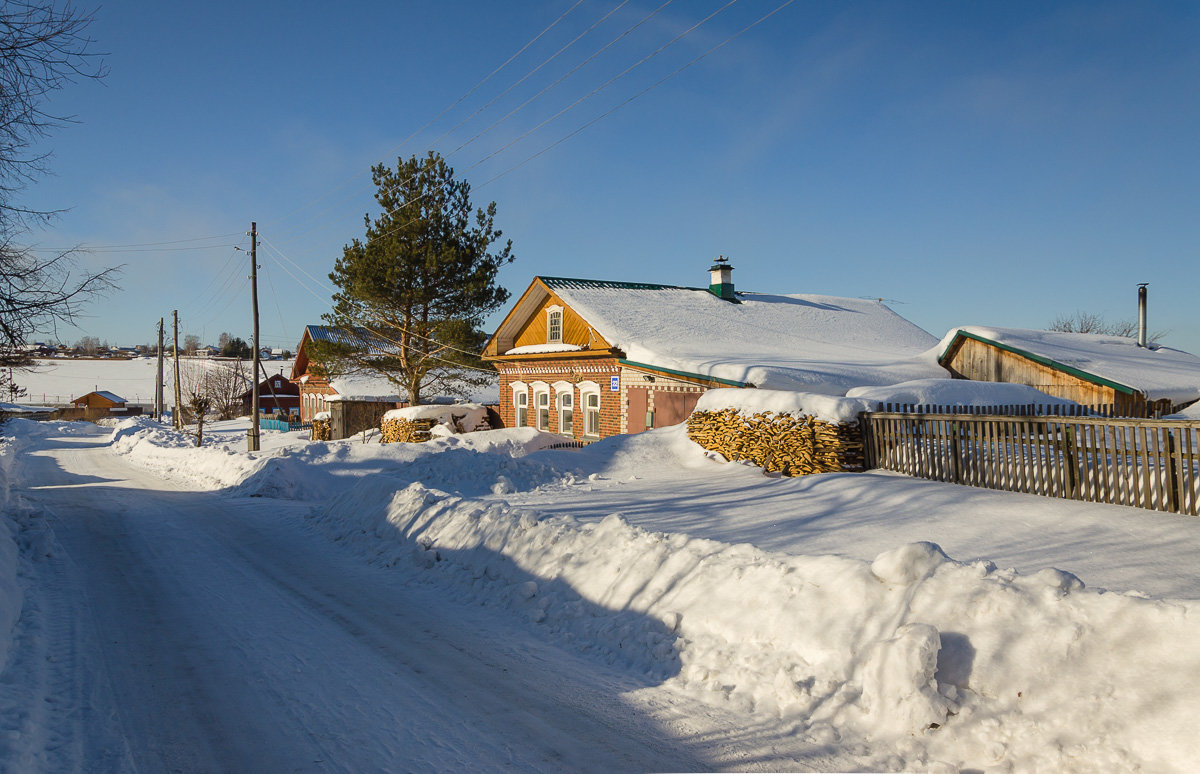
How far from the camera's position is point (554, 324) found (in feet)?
90.6

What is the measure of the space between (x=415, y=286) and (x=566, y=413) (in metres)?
11.7

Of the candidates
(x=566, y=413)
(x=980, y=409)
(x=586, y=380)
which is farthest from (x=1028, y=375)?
(x=566, y=413)

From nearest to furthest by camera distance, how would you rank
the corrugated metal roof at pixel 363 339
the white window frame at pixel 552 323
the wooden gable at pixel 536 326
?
the wooden gable at pixel 536 326 → the white window frame at pixel 552 323 → the corrugated metal roof at pixel 363 339

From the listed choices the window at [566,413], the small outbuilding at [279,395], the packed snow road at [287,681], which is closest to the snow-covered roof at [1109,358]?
the window at [566,413]

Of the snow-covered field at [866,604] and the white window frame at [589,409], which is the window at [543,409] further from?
the snow-covered field at [866,604]

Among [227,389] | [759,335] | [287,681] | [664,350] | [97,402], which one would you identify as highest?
[759,335]

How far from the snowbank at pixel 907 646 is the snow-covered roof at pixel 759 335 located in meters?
13.4

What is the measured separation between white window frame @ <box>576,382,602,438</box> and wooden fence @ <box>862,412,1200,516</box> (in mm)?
13089

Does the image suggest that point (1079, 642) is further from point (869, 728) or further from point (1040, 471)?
point (1040, 471)

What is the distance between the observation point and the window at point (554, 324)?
27253mm

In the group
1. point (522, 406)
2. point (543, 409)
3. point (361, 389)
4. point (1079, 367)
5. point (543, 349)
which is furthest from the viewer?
point (361, 389)

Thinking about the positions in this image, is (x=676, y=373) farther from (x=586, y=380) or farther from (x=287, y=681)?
(x=287, y=681)

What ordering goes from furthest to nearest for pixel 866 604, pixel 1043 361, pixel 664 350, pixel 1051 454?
pixel 1043 361, pixel 664 350, pixel 1051 454, pixel 866 604

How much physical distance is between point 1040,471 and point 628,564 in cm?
622
